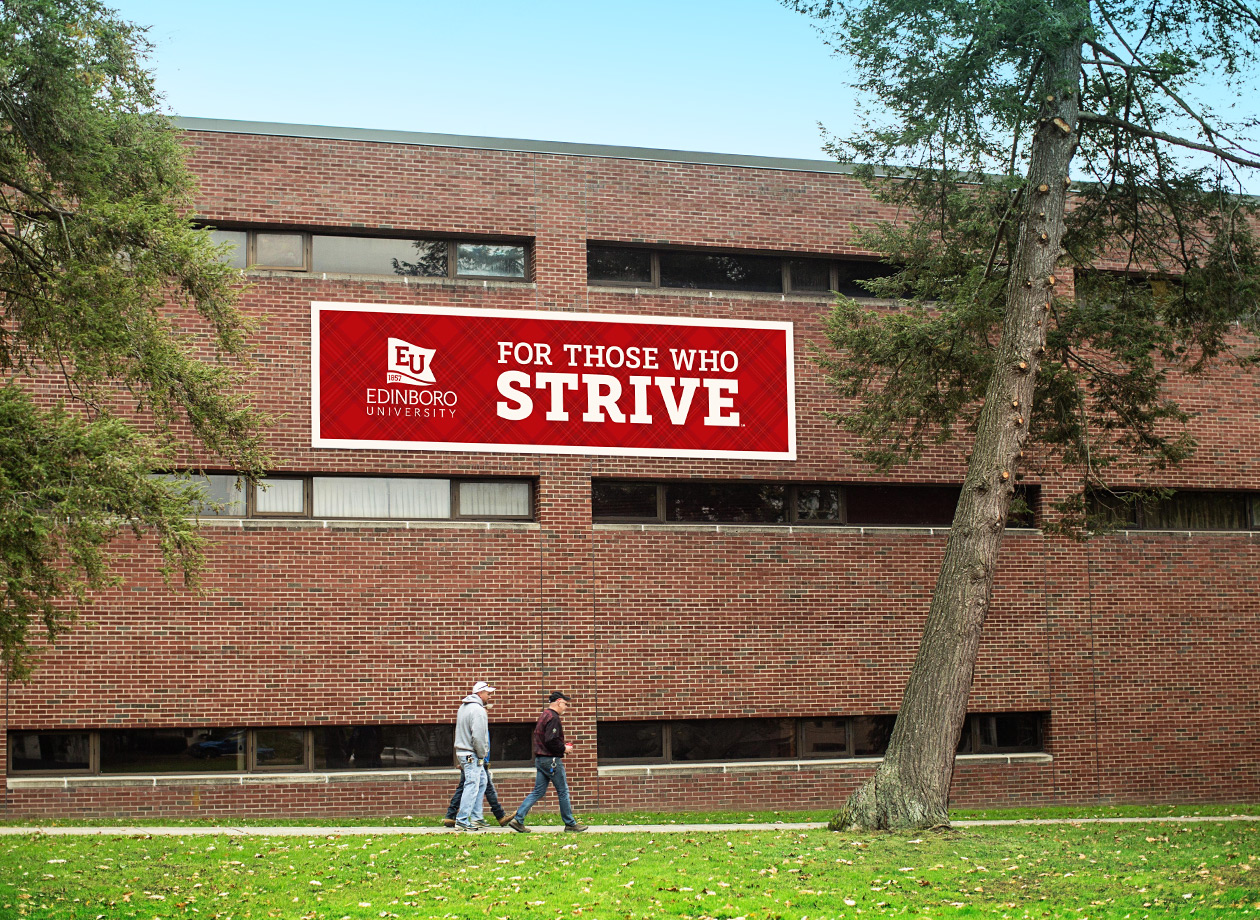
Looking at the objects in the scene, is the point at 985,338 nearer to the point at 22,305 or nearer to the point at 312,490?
the point at 312,490

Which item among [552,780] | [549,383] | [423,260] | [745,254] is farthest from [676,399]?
[552,780]

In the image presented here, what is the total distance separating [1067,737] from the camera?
20.0m

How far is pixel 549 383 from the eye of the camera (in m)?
19.0

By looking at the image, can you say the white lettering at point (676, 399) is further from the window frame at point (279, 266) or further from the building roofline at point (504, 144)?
the window frame at point (279, 266)

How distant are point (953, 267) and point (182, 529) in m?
11.4

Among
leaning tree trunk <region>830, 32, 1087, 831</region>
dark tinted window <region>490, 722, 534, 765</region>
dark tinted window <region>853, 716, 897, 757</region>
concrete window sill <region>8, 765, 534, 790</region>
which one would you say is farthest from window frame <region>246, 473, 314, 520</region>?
dark tinted window <region>853, 716, 897, 757</region>

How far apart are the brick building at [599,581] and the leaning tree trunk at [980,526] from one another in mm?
3689

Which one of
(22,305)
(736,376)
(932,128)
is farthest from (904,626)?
(22,305)

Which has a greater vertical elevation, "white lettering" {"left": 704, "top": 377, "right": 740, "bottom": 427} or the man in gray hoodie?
"white lettering" {"left": 704, "top": 377, "right": 740, "bottom": 427}

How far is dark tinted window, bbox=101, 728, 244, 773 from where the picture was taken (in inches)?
678

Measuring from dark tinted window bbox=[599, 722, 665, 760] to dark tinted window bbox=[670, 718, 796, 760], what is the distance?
241 millimetres

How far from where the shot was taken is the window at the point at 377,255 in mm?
18594

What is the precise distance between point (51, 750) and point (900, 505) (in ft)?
41.2

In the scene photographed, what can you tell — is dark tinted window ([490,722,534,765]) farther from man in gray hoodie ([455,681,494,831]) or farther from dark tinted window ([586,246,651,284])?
dark tinted window ([586,246,651,284])
